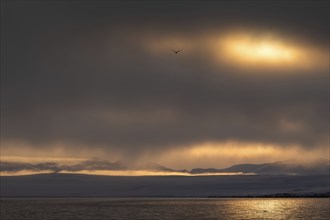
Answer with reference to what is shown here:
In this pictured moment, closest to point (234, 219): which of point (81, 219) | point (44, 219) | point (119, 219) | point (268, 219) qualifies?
point (268, 219)

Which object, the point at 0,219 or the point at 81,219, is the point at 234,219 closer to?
the point at 81,219

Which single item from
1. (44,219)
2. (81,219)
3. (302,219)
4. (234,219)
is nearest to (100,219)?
(81,219)

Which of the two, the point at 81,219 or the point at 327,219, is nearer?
the point at 327,219

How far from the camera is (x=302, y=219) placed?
148125 millimetres

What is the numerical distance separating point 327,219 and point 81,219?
65.3 meters

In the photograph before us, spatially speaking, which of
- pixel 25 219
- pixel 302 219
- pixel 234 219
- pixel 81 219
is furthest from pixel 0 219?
pixel 302 219

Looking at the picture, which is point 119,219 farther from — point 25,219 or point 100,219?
point 25,219

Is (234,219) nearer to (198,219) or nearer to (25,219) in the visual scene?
(198,219)

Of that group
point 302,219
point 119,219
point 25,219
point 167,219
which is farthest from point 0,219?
point 302,219

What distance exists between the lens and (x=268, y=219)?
155m

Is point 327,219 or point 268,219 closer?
point 327,219

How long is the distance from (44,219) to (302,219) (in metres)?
70.2

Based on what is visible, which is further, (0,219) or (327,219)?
(0,219)

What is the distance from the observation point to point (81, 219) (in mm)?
152000
